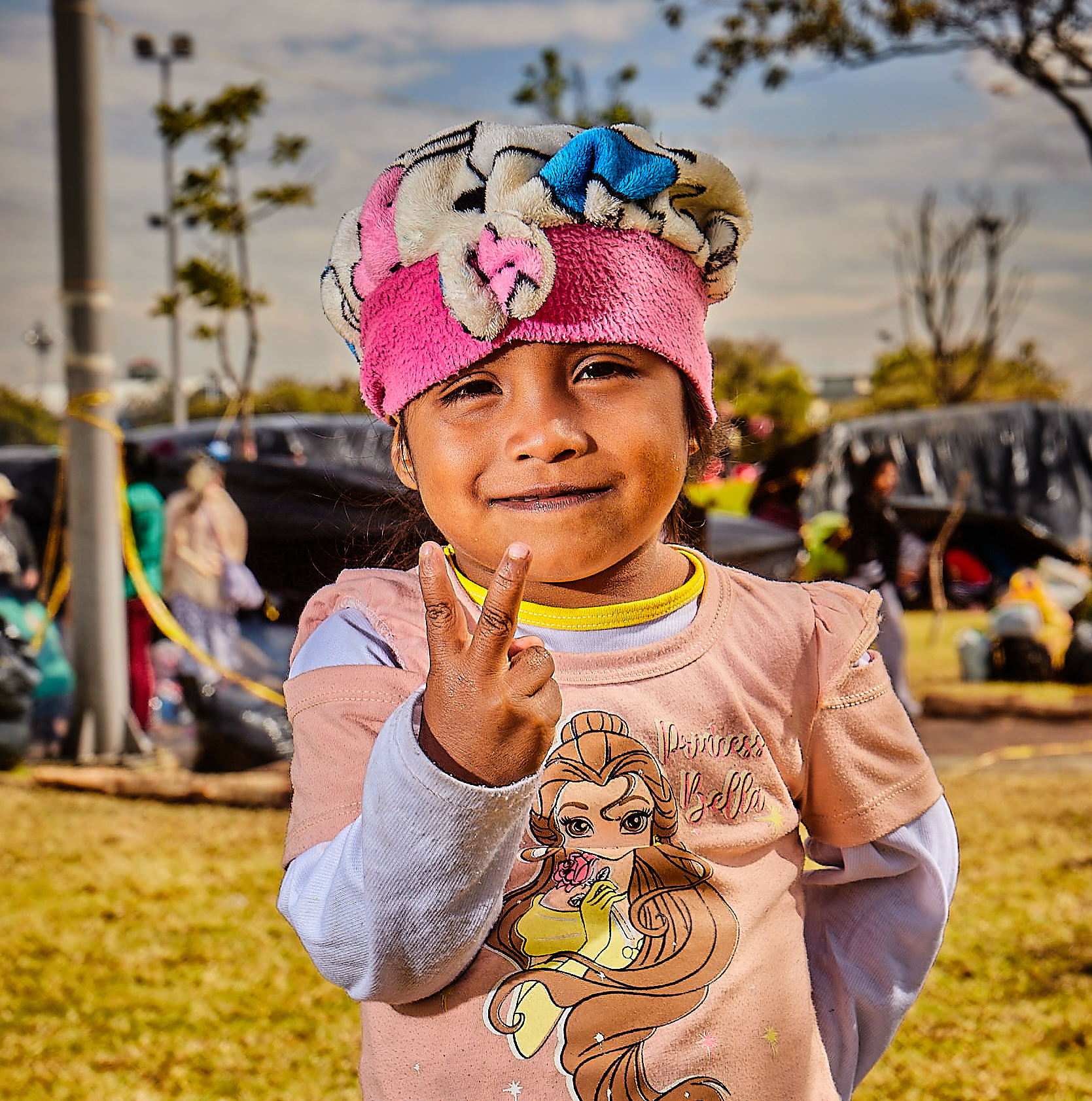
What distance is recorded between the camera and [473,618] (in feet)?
3.65

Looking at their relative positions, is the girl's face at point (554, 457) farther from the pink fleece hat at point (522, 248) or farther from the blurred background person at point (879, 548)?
the blurred background person at point (879, 548)

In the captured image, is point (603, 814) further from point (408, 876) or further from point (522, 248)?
point (522, 248)

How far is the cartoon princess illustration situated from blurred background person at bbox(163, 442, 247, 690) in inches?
234

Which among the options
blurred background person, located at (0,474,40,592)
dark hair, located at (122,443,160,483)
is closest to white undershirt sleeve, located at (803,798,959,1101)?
dark hair, located at (122,443,160,483)

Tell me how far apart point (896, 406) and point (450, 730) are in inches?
1149

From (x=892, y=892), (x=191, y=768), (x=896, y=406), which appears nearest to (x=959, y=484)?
(x=191, y=768)

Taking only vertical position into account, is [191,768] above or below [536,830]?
below

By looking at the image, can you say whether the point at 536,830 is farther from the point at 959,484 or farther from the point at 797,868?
the point at 959,484

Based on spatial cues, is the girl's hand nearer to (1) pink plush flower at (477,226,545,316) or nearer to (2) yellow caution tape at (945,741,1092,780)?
(1) pink plush flower at (477,226,545,316)

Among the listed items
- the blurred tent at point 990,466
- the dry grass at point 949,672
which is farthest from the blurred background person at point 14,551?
the blurred tent at point 990,466

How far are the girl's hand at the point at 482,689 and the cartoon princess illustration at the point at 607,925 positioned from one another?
20 centimetres

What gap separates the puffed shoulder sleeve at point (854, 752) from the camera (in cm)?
115

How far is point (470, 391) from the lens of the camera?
3.49 feet

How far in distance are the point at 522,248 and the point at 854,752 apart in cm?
58
